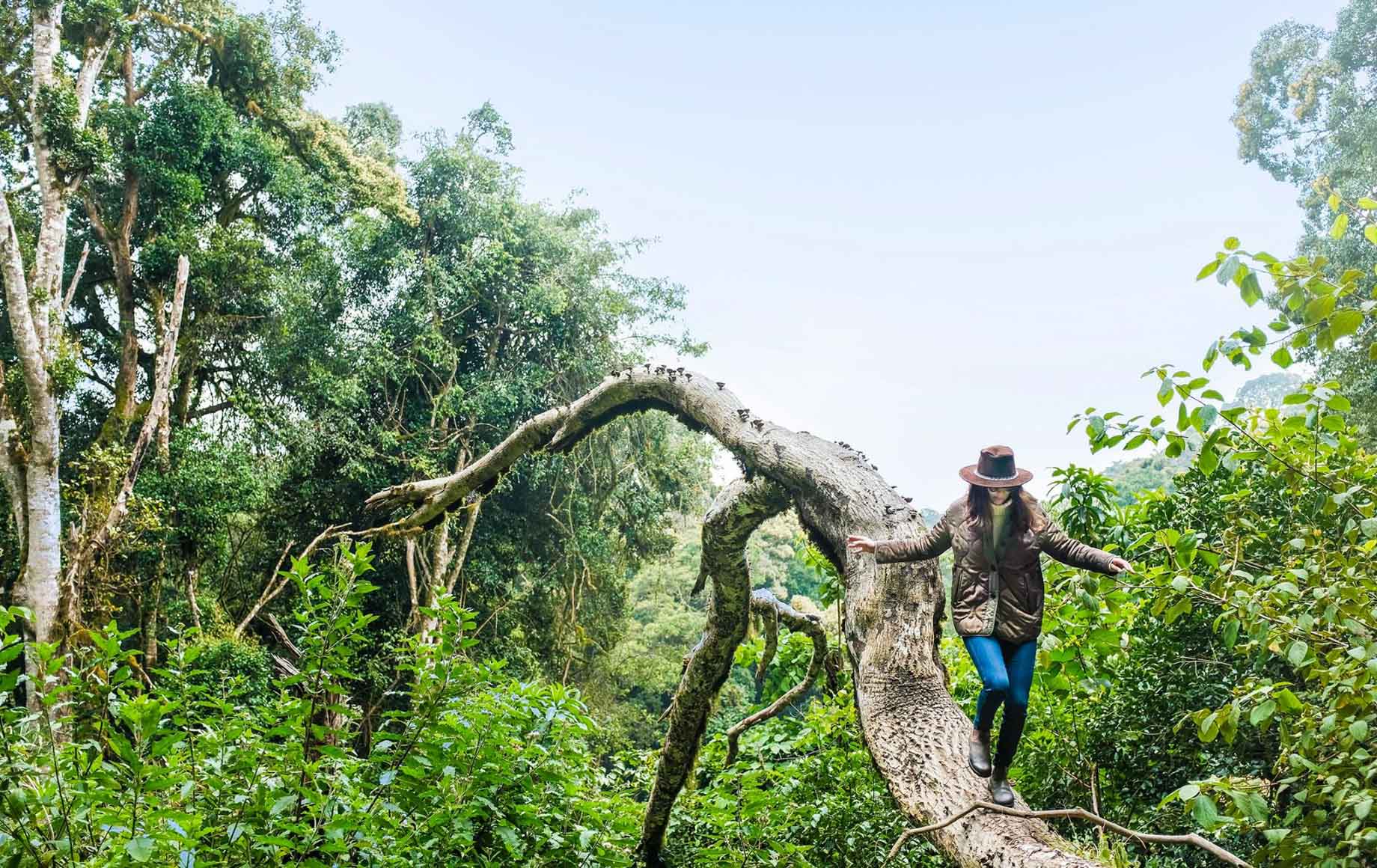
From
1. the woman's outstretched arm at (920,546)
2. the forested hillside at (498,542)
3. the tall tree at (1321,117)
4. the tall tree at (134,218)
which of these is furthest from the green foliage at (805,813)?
the tall tree at (1321,117)

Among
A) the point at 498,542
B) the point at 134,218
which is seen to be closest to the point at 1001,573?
the point at 498,542

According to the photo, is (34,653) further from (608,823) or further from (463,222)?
(463,222)

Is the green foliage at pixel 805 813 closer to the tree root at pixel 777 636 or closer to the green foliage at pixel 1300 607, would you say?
the tree root at pixel 777 636

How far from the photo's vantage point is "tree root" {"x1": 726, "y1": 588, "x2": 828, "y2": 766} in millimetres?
4281

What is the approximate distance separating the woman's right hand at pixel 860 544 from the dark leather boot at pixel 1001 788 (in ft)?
2.44

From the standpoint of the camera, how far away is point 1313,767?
5.68 feet

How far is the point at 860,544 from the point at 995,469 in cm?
50

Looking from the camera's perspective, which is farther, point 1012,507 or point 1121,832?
point 1012,507

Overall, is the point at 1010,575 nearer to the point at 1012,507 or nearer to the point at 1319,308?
the point at 1012,507

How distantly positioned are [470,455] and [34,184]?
278 inches

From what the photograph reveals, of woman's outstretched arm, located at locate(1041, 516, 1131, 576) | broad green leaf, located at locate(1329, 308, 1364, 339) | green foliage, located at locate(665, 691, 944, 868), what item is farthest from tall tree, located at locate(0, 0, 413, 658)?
broad green leaf, located at locate(1329, 308, 1364, 339)

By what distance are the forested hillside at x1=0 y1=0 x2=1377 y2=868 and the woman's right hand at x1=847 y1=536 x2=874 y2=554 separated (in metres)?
0.13

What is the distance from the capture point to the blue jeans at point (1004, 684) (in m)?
2.24

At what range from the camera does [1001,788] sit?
85.7 inches
